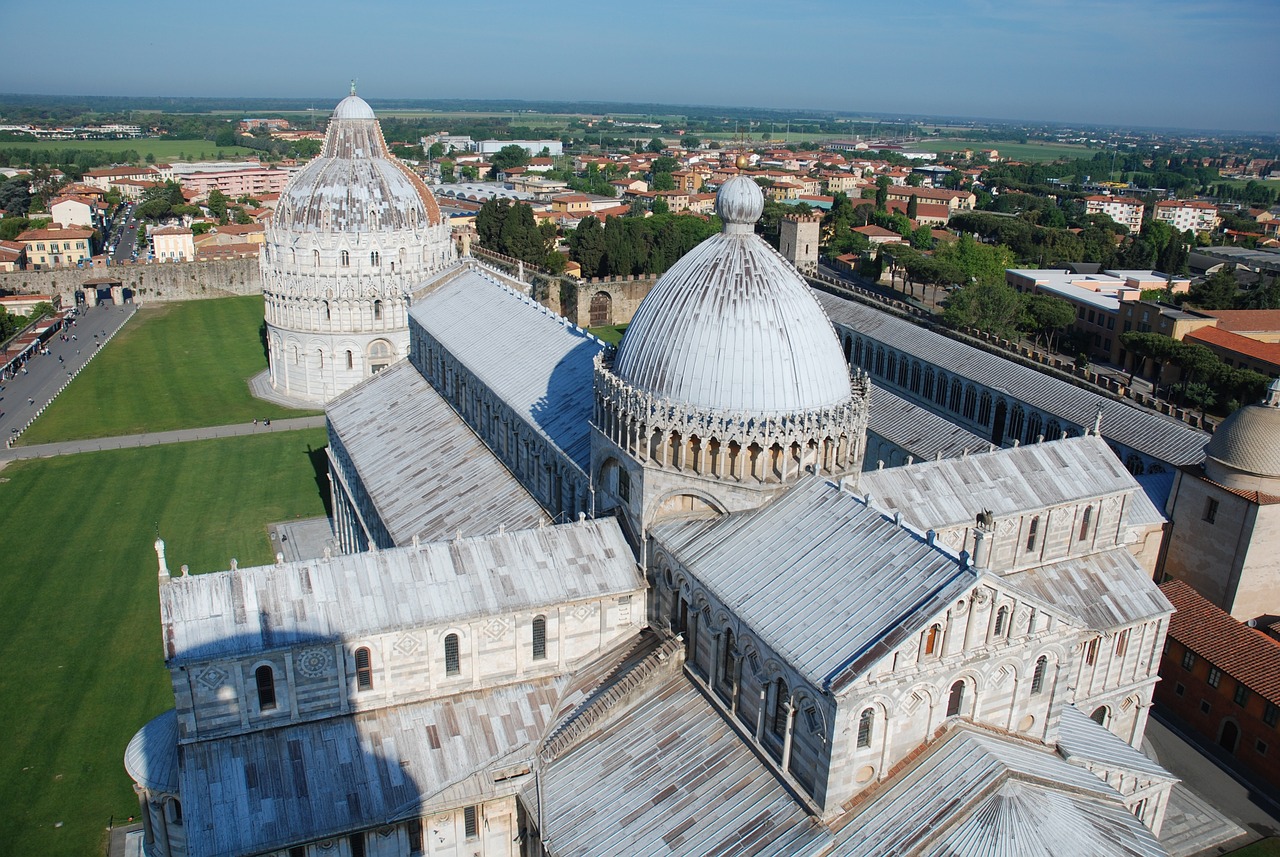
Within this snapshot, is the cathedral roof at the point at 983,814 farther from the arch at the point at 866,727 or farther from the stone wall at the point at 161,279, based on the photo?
the stone wall at the point at 161,279

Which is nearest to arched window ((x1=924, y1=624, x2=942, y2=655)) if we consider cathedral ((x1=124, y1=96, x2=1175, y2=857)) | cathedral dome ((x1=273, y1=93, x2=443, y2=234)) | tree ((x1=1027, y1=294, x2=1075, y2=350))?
cathedral ((x1=124, y1=96, x2=1175, y2=857))

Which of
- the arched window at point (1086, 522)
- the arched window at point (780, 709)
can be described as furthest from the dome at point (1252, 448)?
the arched window at point (780, 709)

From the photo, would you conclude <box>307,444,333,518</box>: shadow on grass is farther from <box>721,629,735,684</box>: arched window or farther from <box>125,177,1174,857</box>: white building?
<box>721,629,735,684</box>: arched window

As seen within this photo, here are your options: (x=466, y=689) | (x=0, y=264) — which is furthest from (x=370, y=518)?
(x=0, y=264)

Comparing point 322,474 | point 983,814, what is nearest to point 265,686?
point 983,814

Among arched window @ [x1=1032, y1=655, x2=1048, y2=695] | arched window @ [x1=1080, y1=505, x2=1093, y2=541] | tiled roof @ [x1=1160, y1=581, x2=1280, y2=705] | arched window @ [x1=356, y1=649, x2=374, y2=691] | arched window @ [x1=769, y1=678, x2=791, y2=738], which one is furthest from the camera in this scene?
arched window @ [x1=1080, y1=505, x2=1093, y2=541]
